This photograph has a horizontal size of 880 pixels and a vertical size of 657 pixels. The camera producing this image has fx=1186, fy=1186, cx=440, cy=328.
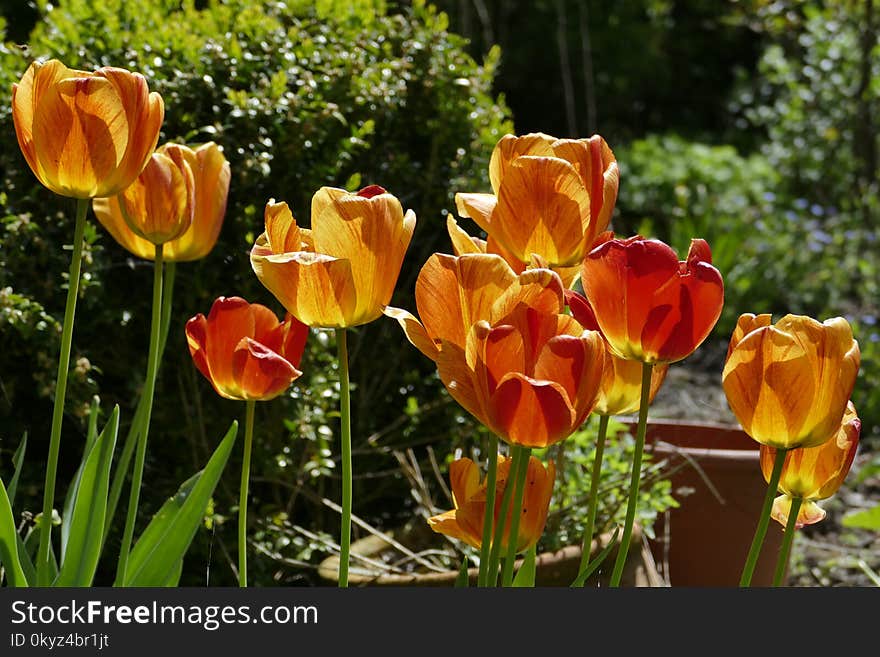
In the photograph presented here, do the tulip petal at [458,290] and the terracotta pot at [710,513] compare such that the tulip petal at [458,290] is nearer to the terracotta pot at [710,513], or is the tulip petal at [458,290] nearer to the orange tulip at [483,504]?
the orange tulip at [483,504]

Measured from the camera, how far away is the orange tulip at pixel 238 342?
3.72 feet

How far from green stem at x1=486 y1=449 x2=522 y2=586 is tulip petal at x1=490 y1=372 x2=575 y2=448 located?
7 centimetres

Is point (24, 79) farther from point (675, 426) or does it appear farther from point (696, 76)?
point (696, 76)

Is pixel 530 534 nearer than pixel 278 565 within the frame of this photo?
Yes

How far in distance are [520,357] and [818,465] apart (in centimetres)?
30

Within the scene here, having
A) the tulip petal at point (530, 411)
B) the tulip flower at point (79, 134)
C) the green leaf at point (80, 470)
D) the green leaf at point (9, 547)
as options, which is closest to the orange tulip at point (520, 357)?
the tulip petal at point (530, 411)

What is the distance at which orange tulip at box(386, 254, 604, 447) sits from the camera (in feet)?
2.88

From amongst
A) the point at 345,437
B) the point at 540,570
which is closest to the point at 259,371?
the point at 345,437

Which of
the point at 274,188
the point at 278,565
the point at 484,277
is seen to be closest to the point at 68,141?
the point at 484,277

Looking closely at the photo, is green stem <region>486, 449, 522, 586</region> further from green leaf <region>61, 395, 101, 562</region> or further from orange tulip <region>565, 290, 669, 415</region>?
green leaf <region>61, 395, 101, 562</region>

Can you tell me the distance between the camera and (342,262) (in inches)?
38.1

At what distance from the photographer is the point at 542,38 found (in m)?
8.91

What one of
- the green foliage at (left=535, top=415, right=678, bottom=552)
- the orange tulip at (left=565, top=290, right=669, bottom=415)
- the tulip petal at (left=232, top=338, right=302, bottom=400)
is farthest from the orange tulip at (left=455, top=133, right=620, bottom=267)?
the green foliage at (left=535, top=415, right=678, bottom=552)

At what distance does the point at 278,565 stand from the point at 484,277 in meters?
1.54
